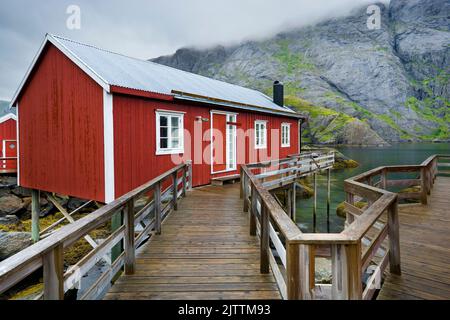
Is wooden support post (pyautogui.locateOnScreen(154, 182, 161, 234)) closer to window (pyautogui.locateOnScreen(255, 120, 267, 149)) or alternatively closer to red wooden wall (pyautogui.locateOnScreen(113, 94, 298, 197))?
red wooden wall (pyautogui.locateOnScreen(113, 94, 298, 197))

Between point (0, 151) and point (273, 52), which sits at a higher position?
point (273, 52)

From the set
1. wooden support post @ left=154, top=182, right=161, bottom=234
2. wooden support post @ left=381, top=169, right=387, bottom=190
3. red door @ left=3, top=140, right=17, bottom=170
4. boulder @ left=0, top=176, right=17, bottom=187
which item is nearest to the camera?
wooden support post @ left=154, top=182, right=161, bottom=234

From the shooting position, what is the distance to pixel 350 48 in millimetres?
112438

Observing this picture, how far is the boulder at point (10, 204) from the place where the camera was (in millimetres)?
14281

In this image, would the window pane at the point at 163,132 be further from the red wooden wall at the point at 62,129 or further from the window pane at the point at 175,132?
Answer: the red wooden wall at the point at 62,129

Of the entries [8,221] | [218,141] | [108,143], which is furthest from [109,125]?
[8,221]

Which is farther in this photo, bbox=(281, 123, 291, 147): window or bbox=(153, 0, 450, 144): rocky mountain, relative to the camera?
bbox=(153, 0, 450, 144): rocky mountain

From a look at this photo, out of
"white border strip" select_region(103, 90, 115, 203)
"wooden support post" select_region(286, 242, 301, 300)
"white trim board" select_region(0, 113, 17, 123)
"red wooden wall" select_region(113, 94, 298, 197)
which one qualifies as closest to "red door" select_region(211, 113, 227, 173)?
"red wooden wall" select_region(113, 94, 298, 197)

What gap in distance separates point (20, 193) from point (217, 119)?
1179 centimetres

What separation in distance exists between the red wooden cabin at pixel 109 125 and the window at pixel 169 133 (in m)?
0.03

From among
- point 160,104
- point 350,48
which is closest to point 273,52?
point 350,48

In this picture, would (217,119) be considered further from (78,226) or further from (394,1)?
(394,1)

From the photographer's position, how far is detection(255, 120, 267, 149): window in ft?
44.6

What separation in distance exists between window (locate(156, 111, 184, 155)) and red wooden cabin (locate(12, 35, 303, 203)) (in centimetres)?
3
